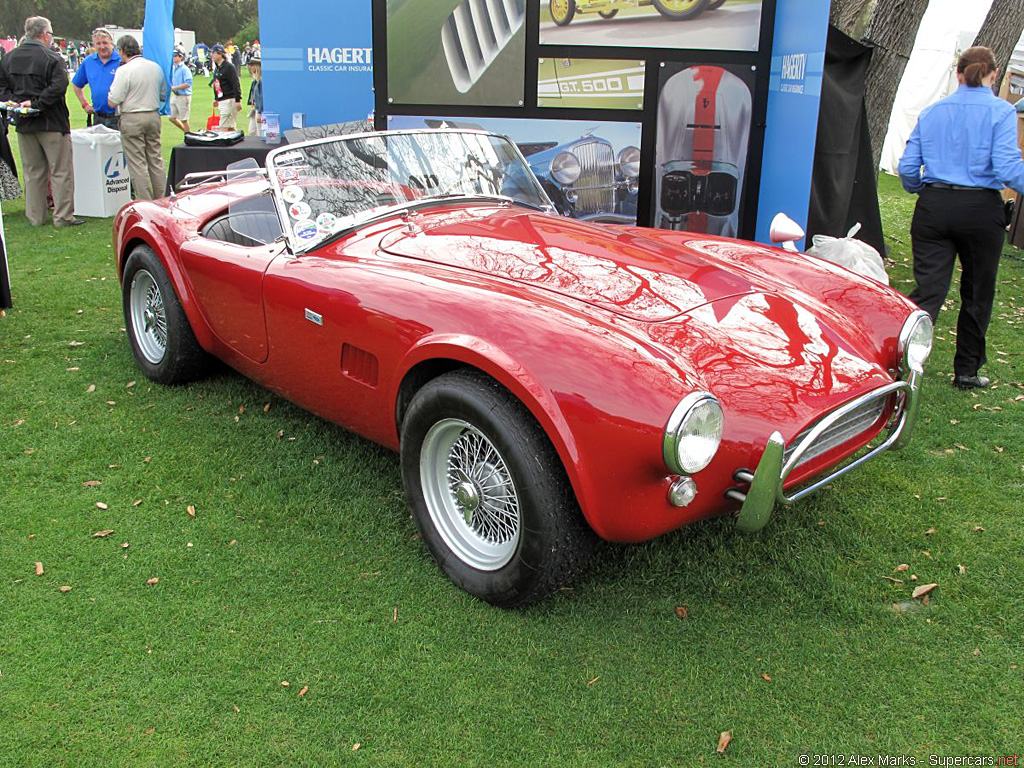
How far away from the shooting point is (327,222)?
377 centimetres

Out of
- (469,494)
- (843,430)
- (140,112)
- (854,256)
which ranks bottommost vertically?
(469,494)

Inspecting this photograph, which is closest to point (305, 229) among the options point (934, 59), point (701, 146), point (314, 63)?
point (701, 146)

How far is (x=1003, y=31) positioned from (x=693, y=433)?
783 cm

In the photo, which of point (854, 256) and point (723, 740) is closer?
point (723, 740)

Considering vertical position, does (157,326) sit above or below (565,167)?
below

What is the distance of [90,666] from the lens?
269 centimetres

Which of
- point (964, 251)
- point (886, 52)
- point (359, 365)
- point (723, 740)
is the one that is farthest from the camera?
point (886, 52)

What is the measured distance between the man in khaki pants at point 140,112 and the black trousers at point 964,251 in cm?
754

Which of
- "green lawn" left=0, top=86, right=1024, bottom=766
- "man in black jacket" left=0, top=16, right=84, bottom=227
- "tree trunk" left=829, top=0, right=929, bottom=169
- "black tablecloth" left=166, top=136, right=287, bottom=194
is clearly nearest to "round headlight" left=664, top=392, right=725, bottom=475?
"green lawn" left=0, top=86, right=1024, bottom=766

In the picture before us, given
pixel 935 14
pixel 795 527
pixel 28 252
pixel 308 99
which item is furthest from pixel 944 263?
pixel 935 14

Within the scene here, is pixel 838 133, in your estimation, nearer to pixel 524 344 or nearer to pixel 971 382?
pixel 971 382

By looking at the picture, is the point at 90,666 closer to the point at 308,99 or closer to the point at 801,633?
the point at 801,633

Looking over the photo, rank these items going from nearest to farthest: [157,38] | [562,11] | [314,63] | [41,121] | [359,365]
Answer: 1. [359,365]
2. [562,11]
3. [41,121]
4. [157,38]
5. [314,63]

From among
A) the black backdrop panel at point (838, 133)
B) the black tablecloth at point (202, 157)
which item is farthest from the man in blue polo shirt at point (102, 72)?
the black backdrop panel at point (838, 133)
